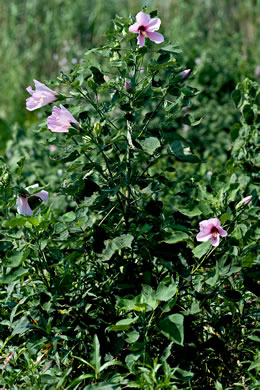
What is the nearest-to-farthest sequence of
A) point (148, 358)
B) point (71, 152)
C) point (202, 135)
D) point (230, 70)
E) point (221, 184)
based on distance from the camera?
point (148, 358) < point (71, 152) < point (221, 184) < point (202, 135) < point (230, 70)

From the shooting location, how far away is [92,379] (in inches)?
66.3

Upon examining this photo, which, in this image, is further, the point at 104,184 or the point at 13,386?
the point at 104,184

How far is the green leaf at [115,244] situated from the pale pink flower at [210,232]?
0.69ft

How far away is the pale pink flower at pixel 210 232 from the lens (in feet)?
5.25

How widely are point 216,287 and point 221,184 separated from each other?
0.34 m

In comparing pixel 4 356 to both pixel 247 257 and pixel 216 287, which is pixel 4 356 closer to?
pixel 216 287

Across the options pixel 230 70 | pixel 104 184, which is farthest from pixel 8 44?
pixel 104 184

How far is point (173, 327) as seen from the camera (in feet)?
5.02

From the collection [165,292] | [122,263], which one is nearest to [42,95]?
[122,263]

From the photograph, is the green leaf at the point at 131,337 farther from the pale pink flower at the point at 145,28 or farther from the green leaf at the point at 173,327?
the pale pink flower at the point at 145,28

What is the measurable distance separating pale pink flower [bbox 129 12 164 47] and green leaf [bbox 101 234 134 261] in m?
0.58

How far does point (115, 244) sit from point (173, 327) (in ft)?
1.02

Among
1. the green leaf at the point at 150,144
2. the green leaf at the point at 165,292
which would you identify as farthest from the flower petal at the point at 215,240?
the green leaf at the point at 150,144

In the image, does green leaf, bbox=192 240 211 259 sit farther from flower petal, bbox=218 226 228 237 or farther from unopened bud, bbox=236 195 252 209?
unopened bud, bbox=236 195 252 209
